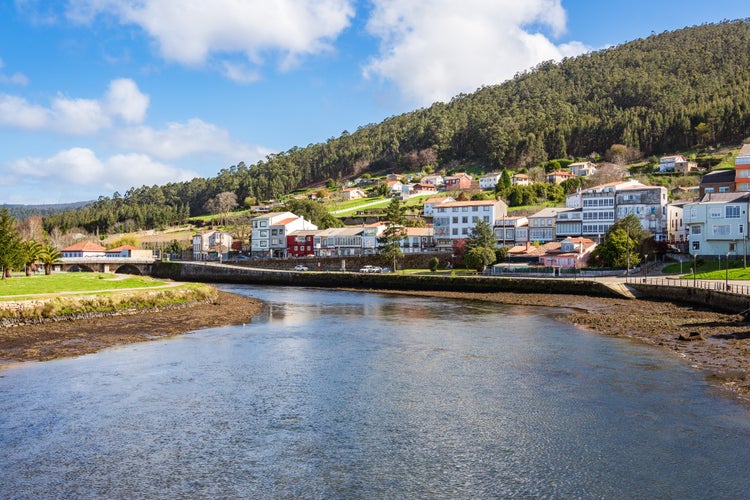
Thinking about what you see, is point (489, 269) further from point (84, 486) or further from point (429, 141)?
point (429, 141)

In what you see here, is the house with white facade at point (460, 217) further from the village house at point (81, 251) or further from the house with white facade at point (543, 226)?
the village house at point (81, 251)

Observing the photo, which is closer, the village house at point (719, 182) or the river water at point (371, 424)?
the river water at point (371, 424)

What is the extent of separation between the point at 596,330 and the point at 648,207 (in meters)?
50.3

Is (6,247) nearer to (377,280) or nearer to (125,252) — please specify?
(377,280)

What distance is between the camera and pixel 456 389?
21594 millimetres

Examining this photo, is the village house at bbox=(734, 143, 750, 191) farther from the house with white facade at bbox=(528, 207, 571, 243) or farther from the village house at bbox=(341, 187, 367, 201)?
the village house at bbox=(341, 187, 367, 201)

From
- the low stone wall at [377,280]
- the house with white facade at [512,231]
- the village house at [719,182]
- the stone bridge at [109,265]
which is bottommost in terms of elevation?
the low stone wall at [377,280]

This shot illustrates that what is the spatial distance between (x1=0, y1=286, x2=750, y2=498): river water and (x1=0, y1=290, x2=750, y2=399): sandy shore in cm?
174

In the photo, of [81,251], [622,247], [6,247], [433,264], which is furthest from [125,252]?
[622,247]

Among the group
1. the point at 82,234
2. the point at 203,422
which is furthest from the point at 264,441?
the point at 82,234

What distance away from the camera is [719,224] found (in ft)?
205

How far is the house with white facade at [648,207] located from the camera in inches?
3054

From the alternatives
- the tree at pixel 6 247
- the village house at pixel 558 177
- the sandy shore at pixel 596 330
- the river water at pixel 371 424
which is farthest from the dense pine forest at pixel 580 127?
the river water at pixel 371 424

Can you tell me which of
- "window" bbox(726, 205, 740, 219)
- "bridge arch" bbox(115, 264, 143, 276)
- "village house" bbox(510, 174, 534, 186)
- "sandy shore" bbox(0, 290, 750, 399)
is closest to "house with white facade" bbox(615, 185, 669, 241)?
"window" bbox(726, 205, 740, 219)
